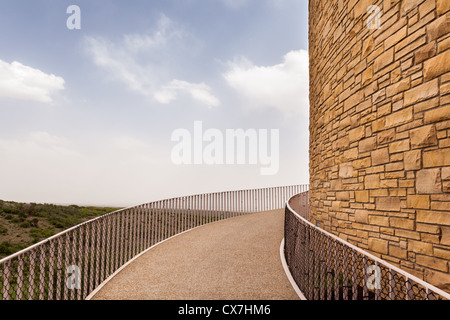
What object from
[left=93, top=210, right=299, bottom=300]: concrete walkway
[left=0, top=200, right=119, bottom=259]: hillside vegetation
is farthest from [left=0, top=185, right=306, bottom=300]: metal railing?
[left=0, top=200, right=119, bottom=259]: hillside vegetation

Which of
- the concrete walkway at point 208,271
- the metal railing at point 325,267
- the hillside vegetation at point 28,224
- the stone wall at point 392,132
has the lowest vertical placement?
the hillside vegetation at point 28,224

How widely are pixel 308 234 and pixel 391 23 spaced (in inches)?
148

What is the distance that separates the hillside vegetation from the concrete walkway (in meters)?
9.68

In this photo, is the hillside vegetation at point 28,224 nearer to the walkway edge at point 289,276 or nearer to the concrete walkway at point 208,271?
the concrete walkway at point 208,271

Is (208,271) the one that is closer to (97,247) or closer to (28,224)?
(97,247)

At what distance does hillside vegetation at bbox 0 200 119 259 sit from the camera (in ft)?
51.7

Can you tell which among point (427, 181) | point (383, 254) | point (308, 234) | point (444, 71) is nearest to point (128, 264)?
point (308, 234)

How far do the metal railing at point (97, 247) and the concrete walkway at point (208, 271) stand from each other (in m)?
0.50

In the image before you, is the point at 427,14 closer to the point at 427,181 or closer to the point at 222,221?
the point at 427,181

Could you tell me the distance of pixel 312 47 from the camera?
9.40 metres

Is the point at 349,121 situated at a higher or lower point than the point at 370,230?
higher

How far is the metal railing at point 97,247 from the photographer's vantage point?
4.72 metres

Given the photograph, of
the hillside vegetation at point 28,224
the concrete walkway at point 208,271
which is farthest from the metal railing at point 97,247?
the hillside vegetation at point 28,224

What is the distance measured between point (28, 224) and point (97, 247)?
14562 millimetres
